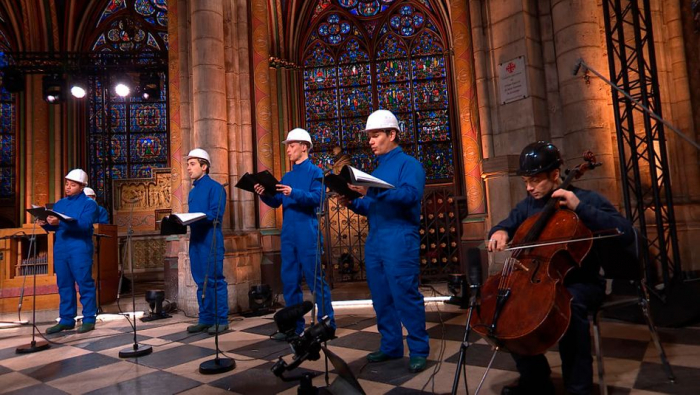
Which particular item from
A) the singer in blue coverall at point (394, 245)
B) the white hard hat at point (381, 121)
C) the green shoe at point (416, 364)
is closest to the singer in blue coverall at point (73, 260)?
the singer in blue coverall at point (394, 245)

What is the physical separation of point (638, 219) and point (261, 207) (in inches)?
223

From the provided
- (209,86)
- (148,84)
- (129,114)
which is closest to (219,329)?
(209,86)

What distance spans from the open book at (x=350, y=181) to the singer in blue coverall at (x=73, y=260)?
3668 millimetres

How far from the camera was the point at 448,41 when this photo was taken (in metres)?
14.3

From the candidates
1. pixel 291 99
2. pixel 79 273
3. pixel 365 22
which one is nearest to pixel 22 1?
pixel 291 99

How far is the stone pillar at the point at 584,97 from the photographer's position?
4.63 metres

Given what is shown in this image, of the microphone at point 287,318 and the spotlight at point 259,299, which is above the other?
the microphone at point 287,318

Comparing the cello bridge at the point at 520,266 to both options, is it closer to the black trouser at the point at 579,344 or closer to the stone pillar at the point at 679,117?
→ the black trouser at the point at 579,344

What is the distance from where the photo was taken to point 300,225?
Result: 4000mm

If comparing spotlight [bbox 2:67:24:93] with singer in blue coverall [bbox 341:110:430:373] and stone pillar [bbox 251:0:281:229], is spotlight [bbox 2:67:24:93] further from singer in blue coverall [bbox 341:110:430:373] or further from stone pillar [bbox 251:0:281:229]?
singer in blue coverall [bbox 341:110:430:373]

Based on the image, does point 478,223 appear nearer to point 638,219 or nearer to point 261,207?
point 638,219

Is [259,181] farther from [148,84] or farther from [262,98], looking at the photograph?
[148,84]

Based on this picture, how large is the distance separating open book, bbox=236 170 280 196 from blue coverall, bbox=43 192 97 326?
257 centimetres

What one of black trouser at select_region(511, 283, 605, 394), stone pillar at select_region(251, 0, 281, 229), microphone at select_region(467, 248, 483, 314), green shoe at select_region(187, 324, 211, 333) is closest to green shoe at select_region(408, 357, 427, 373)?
black trouser at select_region(511, 283, 605, 394)
